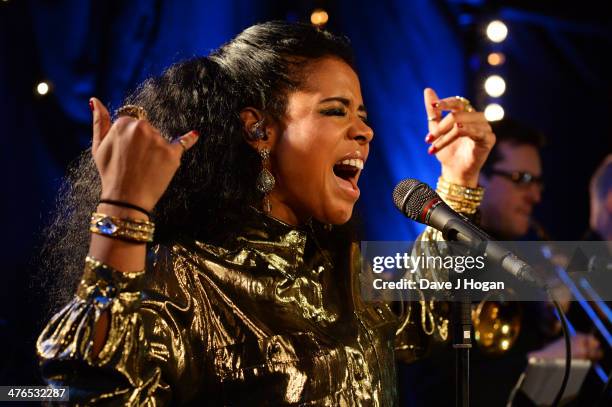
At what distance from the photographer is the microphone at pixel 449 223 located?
153 centimetres

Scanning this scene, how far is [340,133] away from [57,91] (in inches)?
47.7

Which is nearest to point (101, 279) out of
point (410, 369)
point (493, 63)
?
point (410, 369)

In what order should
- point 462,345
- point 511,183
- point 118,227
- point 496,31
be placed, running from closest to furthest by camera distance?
point 118,227 < point 462,345 < point 511,183 < point 496,31

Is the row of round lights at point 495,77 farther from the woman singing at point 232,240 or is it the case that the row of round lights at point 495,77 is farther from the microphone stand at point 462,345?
the microphone stand at point 462,345

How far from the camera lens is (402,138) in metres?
3.84

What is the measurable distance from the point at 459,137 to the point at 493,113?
7.26 feet

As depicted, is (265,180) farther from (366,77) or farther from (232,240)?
(366,77)

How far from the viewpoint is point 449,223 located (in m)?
1.69

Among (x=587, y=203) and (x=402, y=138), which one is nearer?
(x=402, y=138)

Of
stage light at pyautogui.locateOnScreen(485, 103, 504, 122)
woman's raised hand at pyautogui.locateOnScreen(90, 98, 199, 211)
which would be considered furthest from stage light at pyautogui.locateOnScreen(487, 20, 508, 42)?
woman's raised hand at pyautogui.locateOnScreen(90, 98, 199, 211)

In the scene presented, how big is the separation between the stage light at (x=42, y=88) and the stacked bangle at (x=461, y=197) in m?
1.37

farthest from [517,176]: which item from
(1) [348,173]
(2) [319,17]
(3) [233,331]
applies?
(3) [233,331]

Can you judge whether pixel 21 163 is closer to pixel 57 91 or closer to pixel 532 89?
pixel 57 91

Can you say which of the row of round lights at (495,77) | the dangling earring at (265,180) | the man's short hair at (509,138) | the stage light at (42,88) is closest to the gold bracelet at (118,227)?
the dangling earring at (265,180)
